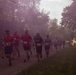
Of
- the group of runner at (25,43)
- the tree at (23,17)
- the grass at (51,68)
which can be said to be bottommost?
the grass at (51,68)

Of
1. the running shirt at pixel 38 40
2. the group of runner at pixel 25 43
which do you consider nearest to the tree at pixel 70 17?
the group of runner at pixel 25 43

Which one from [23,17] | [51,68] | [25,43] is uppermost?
[23,17]

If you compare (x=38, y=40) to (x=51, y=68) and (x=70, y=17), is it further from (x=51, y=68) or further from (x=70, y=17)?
(x=70, y=17)

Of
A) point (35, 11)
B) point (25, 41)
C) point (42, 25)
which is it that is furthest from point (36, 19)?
point (25, 41)

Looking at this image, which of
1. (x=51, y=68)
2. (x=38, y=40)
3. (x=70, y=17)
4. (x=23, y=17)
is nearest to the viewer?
(x=51, y=68)

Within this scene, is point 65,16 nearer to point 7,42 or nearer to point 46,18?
point 46,18

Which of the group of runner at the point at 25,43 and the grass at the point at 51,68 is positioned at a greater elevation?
the group of runner at the point at 25,43

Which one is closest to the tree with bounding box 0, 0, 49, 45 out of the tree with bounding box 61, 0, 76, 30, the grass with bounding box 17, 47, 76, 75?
the tree with bounding box 61, 0, 76, 30

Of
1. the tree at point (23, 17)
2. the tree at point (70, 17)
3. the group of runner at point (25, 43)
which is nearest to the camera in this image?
the group of runner at point (25, 43)

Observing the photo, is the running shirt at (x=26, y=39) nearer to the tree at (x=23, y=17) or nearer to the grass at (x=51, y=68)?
the grass at (x=51, y=68)

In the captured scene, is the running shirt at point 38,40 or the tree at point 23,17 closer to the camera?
the running shirt at point 38,40

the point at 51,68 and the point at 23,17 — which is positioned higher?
the point at 23,17

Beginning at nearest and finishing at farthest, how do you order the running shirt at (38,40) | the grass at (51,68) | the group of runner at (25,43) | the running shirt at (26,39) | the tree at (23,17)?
the grass at (51,68), the group of runner at (25,43), the running shirt at (26,39), the running shirt at (38,40), the tree at (23,17)

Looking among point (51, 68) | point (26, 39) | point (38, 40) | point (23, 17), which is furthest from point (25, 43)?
point (23, 17)
